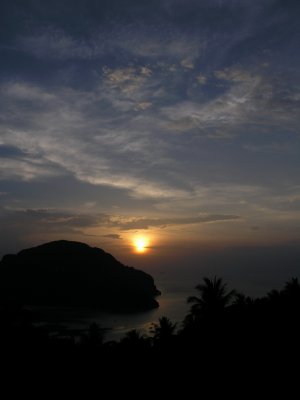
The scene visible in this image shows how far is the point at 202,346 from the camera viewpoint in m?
25.2

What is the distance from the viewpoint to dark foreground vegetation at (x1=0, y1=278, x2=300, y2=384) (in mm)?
20688

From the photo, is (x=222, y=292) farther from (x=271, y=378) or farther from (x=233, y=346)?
(x=271, y=378)

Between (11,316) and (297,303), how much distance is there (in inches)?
1138

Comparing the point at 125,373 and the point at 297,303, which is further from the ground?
the point at 297,303

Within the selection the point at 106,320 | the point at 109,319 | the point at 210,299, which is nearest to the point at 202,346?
the point at 210,299

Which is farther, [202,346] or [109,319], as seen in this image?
[109,319]

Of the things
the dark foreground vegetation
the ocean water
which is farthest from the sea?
the dark foreground vegetation

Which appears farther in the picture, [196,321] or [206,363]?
→ [196,321]

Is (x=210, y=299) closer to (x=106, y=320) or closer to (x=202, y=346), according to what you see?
(x=202, y=346)

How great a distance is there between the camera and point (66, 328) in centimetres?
13450

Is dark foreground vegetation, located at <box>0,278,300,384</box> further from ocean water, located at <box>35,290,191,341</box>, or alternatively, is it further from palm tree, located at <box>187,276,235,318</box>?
ocean water, located at <box>35,290,191,341</box>

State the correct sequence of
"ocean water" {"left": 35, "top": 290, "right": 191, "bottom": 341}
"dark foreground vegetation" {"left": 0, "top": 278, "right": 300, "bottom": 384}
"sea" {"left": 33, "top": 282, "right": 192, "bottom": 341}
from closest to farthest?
"dark foreground vegetation" {"left": 0, "top": 278, "right": 300, "bottom": 384}, "sea" {"left": 33, "top": 282, "right": 192, "bottom": 341}, "ocean water" {"left": 35, "top": 290, "right": 191, "bottom": 341}

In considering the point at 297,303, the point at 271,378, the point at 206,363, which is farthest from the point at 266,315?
the point at 271,378

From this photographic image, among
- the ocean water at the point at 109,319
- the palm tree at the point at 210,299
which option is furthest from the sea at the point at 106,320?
the palm tree at the point at 210,299
